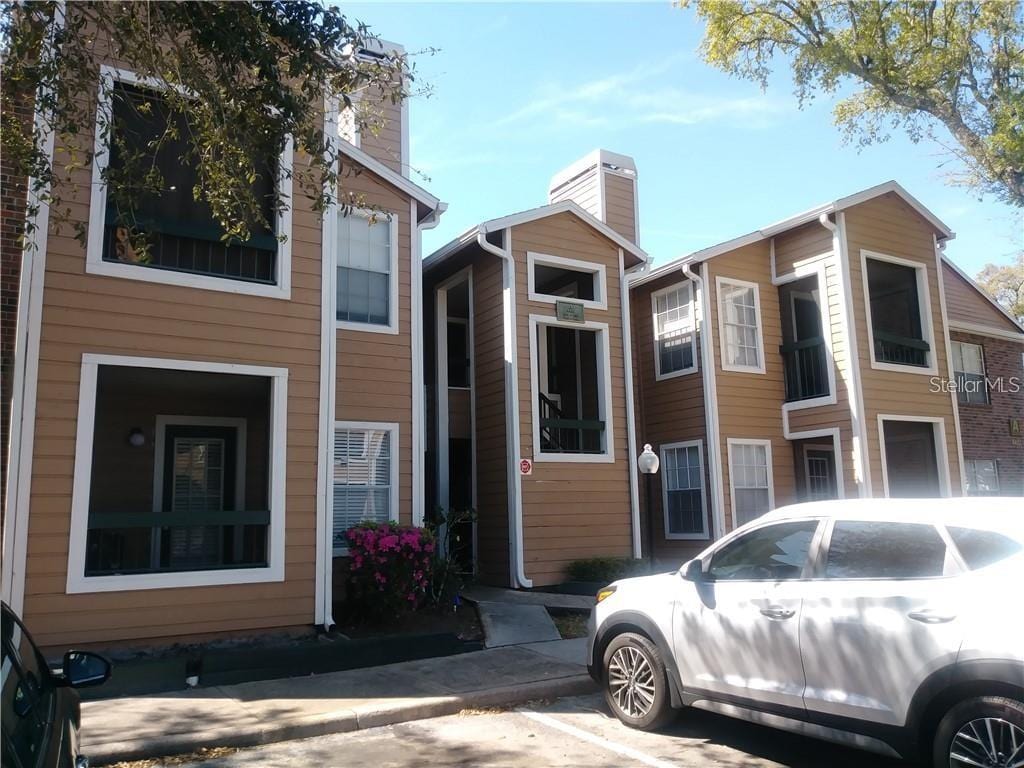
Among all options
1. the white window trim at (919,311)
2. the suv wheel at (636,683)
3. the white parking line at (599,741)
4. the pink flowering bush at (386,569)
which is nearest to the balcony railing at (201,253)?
the pink flowering bush at (386,569)

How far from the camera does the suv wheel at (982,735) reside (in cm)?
409

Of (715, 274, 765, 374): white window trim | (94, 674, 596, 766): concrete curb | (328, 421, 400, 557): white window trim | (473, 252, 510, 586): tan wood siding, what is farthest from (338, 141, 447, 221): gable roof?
(94, 674, 596, 766): concrete curb

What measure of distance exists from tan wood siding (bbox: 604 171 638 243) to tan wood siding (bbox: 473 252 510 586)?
13.4 ft

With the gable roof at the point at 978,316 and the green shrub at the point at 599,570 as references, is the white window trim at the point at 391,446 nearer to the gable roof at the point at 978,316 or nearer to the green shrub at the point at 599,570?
the green shrub at the point at 599,570

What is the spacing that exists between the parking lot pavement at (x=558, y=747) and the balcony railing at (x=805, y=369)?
31.8 feet

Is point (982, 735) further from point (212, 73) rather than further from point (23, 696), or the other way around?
point (212, 73)

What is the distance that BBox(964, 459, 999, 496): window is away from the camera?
56.7ft

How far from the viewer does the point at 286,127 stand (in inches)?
295

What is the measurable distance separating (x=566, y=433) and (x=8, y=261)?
8792mm

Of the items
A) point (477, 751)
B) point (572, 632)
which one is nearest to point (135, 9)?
point (477, 751)

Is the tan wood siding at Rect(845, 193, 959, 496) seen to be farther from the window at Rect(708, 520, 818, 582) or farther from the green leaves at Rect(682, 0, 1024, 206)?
the window at Rect(708, 520, 818, 582)

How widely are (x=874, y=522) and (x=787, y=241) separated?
11523 mm

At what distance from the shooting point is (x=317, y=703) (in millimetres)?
6988

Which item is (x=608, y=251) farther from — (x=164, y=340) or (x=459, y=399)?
(x=164, y=340)
